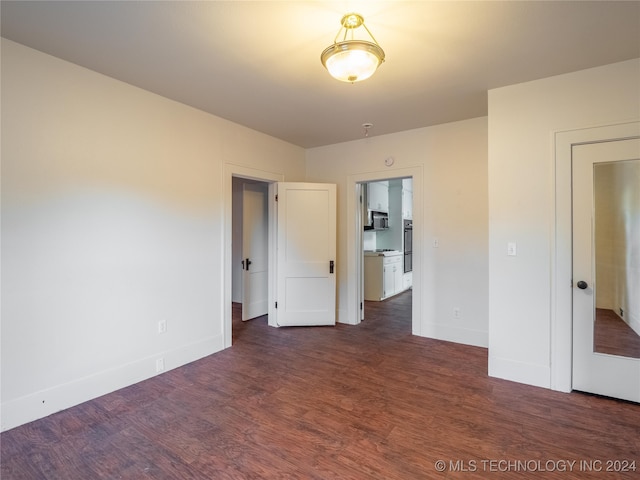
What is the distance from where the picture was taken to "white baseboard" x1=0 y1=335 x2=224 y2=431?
6.94 ft

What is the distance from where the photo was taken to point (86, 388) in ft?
8.03

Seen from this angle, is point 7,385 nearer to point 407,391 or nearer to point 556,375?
point 407,391

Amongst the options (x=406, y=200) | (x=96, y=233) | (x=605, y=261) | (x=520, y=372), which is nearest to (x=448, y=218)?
(x=605, y=261)

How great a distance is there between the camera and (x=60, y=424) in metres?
2.15

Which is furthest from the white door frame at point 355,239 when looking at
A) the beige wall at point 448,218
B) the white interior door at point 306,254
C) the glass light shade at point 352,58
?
the glass light shade at point 352,58

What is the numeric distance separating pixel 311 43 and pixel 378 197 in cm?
513

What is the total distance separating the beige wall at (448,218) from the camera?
3.58 m

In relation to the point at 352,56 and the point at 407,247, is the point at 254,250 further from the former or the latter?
the point at 407,247

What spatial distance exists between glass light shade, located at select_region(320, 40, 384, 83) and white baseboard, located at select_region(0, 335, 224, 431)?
2874mm

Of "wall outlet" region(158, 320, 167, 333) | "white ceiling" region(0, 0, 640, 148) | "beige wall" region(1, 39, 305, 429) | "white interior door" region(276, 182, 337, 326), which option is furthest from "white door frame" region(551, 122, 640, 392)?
"wall outlet" region(158, 320, 167, 333)

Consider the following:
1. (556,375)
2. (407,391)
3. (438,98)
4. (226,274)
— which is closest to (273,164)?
(226,274)

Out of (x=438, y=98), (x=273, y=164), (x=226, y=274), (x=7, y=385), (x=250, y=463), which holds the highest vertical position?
(x=438, y=98)

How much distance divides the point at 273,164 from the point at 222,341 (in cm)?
236

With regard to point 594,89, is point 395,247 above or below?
below
